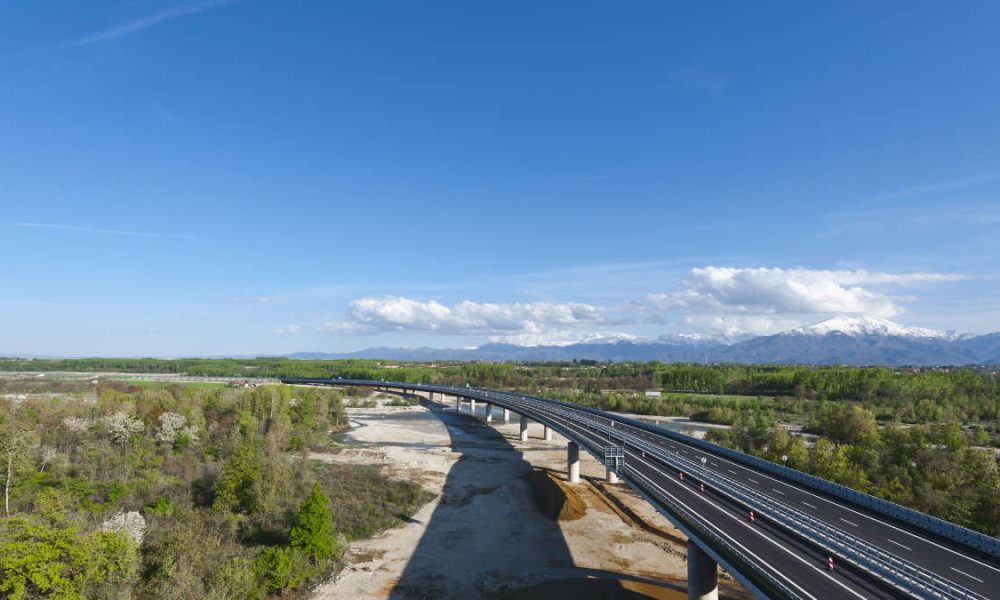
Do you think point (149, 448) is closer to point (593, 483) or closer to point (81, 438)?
point (81, 438)

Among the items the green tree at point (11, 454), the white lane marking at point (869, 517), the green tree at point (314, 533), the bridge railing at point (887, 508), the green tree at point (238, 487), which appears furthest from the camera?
the green tree at point (238, 487)

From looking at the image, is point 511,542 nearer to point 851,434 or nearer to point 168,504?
point 168,504

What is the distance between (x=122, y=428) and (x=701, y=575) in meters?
85.4

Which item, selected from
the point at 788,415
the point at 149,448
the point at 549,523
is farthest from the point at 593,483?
the point at 788,415

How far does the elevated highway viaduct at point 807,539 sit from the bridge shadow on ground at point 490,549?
28.1ft

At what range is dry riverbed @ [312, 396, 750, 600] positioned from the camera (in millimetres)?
41125

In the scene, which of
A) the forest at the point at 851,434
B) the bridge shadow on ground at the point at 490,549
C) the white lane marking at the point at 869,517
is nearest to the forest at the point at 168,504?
the forest at the point at 851,434

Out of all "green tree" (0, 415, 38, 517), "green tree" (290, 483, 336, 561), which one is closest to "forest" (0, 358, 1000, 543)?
"green tree" (0, 415, 38, 517)

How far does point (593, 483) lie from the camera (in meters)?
75.8

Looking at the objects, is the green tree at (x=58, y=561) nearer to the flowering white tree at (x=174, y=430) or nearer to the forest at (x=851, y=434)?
the forest at (x=851, y=434)

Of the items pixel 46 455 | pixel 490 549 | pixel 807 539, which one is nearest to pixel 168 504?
pixel 46 455

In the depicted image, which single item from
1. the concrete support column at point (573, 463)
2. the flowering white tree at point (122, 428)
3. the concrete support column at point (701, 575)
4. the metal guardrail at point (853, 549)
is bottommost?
the concrete support column at point (573, 463)

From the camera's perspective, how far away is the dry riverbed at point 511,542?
135 feet

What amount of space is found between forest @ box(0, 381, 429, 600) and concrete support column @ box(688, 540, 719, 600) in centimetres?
3054
